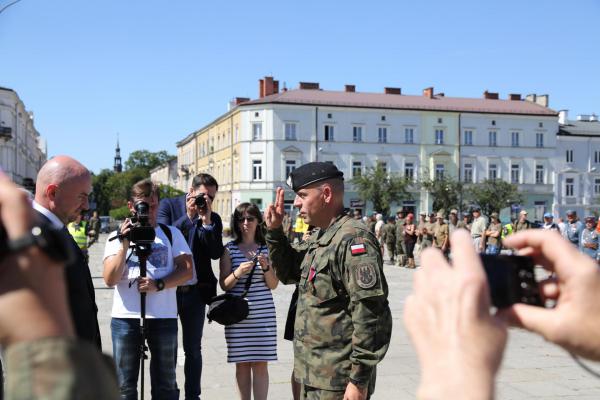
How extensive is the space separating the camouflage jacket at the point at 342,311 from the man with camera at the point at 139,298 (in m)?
1.33

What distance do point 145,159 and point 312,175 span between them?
130 m

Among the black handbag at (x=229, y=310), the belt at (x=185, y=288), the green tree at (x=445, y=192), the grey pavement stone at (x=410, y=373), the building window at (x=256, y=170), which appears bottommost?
the grey pavement stone at (x=410, y=373)

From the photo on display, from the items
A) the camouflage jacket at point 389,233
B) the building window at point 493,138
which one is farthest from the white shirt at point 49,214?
the building window at point 493,138

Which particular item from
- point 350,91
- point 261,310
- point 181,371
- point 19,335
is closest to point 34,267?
point 19,335

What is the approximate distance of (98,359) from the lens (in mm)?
1086

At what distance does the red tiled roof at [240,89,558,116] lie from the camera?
199 feet

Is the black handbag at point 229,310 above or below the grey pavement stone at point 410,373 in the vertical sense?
above

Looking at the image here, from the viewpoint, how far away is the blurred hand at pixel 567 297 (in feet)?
3.93

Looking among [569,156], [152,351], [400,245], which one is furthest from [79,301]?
[569,156]

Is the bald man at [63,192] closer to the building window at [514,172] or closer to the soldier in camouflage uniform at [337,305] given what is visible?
the soldier in camouflage uniform at [337,305]

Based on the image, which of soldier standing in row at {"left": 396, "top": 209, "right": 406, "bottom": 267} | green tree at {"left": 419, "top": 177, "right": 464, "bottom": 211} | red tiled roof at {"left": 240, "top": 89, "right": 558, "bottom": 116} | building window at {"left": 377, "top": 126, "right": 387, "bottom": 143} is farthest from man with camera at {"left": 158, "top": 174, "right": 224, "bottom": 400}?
building window at {"left": 377, "top": 126, "right": 387, "bottom": 143}

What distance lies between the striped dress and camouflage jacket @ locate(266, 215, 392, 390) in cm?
165

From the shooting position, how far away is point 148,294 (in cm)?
487

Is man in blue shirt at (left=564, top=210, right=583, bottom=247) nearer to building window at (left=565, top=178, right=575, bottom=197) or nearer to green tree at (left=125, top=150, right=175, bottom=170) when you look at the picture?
building window at (left=565, top=178, right=575, bottom=197)
